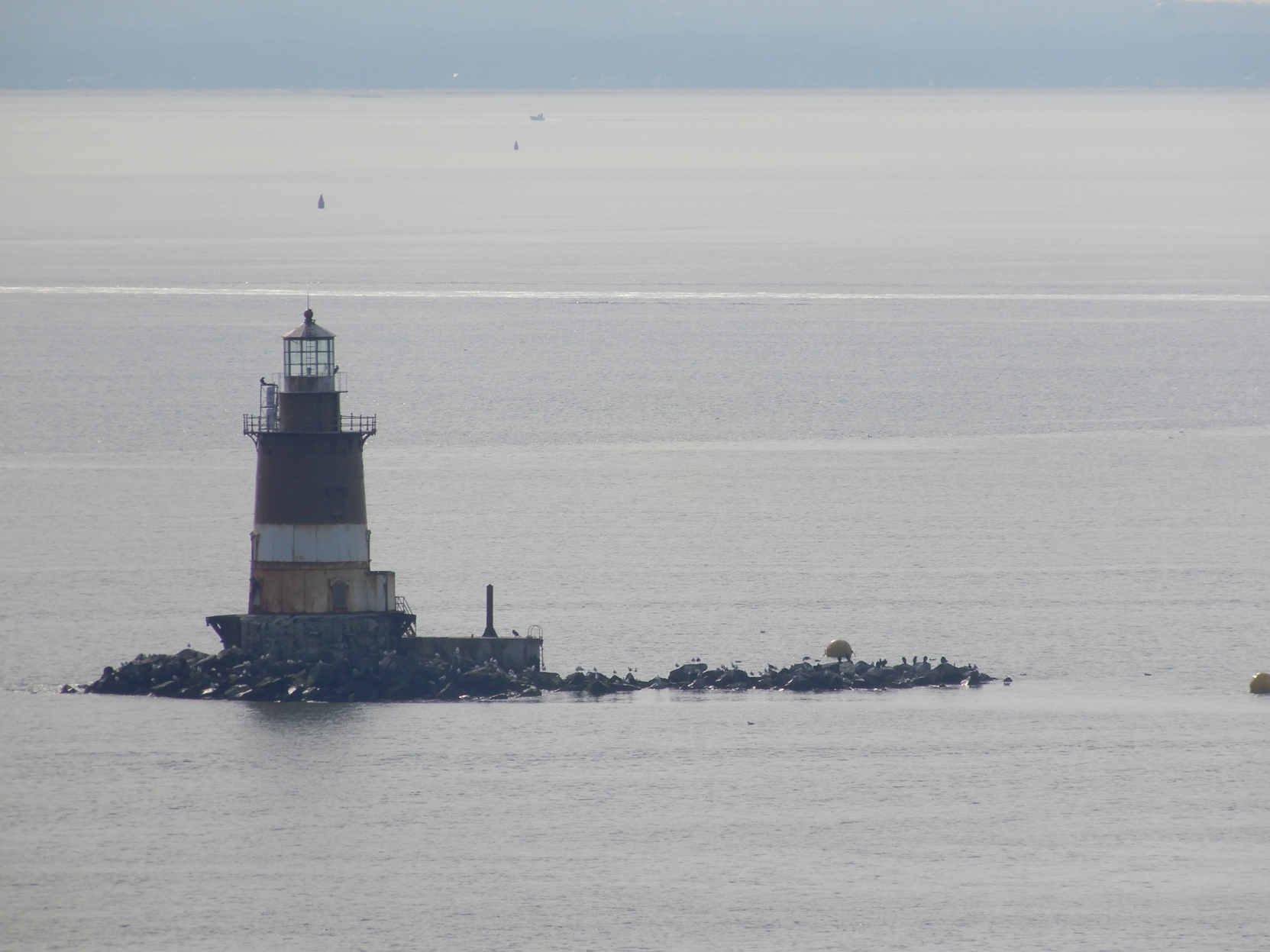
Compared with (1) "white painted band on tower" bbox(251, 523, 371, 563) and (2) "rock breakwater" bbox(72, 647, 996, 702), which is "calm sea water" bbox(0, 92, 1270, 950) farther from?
(1) "white painted band on tower" bbox(251, 523, 371, 563)

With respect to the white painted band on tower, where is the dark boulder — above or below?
below

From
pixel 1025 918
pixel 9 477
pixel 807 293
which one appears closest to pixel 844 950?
pixel 1025 918

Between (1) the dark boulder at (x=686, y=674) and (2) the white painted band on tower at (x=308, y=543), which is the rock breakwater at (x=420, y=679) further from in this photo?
(2) the white painted band on tower at (x=308, y=543)

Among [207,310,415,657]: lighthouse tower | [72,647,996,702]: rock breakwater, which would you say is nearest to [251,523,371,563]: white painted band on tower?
[207,310,415,657]: lighthouse tower

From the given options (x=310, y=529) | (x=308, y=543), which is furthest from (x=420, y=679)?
(x=310, y=529)

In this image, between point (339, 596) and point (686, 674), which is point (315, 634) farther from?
point (686, 674)

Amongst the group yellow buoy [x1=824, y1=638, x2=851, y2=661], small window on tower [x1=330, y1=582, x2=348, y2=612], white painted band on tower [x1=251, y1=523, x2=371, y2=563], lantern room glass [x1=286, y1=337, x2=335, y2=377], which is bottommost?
yellow buoy [x1=824, y1=638, x2=851, y2=661]
